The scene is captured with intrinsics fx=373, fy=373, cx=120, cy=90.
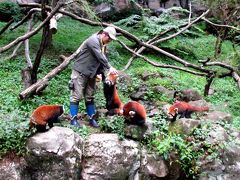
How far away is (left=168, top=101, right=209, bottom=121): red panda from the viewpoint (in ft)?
23.1

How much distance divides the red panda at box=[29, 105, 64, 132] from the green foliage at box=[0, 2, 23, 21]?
6.12 m

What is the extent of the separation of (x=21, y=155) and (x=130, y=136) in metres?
1.88

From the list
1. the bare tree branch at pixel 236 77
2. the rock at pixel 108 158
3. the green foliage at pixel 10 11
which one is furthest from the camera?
the green foliage at pixel 10 11

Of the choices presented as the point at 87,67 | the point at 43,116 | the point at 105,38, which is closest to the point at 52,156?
the point at 43,116

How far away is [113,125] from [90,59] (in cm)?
127

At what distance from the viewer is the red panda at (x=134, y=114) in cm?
642

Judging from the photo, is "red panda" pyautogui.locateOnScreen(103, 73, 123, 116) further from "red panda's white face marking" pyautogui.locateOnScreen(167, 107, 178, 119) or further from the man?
"red panda's white face marking" pyautogui.locateOnScreen(167, 107, 178, 119)

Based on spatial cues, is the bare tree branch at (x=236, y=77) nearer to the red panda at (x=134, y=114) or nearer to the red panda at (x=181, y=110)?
the red panda at (x=181, y=110)

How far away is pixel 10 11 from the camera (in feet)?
43.3

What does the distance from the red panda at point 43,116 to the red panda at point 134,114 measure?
1171mm

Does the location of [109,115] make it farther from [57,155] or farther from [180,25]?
[180,25]

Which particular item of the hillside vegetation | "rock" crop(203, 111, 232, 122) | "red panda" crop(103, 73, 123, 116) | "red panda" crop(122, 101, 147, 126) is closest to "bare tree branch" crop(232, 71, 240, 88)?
the hillside vegetation

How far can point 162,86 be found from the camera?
10445 millimetres

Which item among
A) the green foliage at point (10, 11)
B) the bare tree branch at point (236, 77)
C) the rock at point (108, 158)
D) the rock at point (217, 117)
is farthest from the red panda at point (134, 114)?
the green foliage at point (10, 11)
